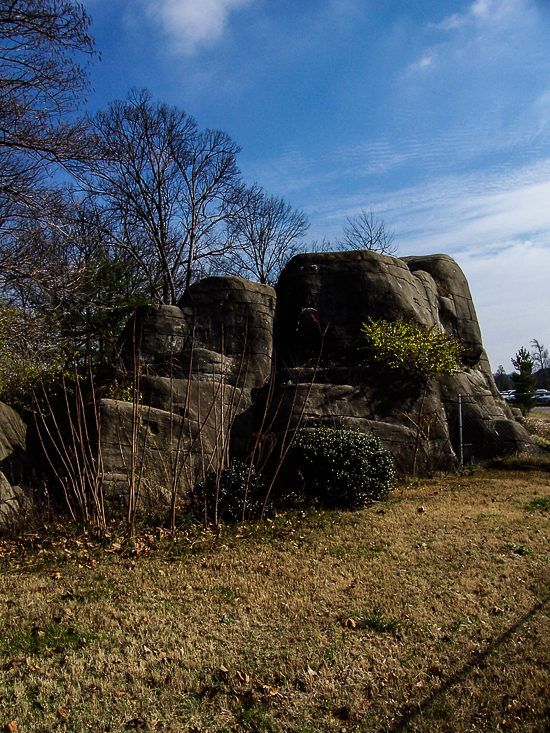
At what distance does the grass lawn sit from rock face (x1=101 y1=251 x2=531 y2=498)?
2.43 metres

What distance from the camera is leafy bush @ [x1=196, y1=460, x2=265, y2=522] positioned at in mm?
8422

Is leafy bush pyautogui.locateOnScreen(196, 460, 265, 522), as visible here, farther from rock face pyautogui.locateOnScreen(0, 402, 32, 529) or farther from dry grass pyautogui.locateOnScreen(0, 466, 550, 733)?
rock face pyautogui.locateOnScreen(0, 402, 32, 529)

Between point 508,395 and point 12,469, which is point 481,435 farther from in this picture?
point 12,469

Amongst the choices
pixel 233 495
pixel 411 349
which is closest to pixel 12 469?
pixel 233 495

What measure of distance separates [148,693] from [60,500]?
5340 millimetres

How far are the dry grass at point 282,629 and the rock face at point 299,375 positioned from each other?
249 cm

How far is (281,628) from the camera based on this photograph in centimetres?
500

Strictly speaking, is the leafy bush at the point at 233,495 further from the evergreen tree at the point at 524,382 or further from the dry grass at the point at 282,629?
the evergreen tree at the point at 524,382

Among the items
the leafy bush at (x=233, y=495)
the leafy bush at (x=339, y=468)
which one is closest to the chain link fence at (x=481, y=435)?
the leafy bush at (x=339, y=468)

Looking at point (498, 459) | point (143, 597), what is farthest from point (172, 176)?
point (143, 597)

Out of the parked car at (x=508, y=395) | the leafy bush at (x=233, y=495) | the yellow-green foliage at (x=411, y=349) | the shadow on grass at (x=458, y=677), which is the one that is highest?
the yellow-green foliage at (x=411, y=349)

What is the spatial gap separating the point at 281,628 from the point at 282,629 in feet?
0.08

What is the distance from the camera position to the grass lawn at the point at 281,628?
12.3 feet

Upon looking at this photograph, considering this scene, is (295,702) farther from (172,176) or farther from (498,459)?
(172,176)
